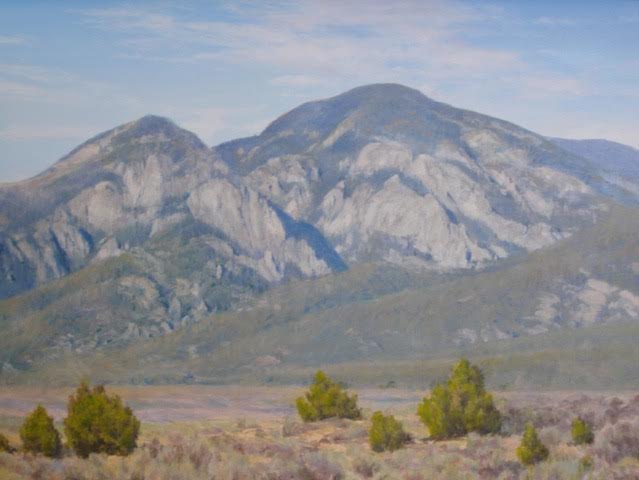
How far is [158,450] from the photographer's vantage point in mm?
40406

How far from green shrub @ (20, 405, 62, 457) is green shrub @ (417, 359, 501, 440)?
17413mm

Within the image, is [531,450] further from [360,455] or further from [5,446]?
[5,446]

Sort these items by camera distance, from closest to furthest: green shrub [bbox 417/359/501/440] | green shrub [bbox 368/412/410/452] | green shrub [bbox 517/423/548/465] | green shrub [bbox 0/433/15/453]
A: green shrub [bbox 517/423/548/465]
green shrub [bbox 0/433/15/453]
green shrub [bbox 368/412/410/452]
green shrub [bbox 417/359/501/440]

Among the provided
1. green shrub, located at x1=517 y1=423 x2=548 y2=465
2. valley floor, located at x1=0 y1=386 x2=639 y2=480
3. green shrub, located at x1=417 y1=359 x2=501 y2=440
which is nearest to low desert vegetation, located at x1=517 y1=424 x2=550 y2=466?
green shrub, located at x1=517 y1=423 x2=548 y2=465

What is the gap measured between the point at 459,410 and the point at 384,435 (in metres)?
6.39

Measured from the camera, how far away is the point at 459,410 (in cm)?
5153

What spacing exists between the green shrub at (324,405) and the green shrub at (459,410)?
23.9ft

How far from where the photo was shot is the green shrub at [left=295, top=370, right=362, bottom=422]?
59125 mm

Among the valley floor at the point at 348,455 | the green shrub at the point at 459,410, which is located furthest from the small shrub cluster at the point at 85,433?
the green shrub at the point at 459,410

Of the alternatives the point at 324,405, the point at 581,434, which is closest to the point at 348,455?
the point at 581,434

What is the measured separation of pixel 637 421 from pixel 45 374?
161 metres

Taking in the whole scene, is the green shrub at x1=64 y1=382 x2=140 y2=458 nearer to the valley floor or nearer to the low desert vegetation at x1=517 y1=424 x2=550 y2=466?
the valley floor

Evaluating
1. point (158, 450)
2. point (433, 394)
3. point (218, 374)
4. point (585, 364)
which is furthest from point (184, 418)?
point (218, 374)

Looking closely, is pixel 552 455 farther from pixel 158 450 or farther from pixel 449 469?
pixel 158 450
